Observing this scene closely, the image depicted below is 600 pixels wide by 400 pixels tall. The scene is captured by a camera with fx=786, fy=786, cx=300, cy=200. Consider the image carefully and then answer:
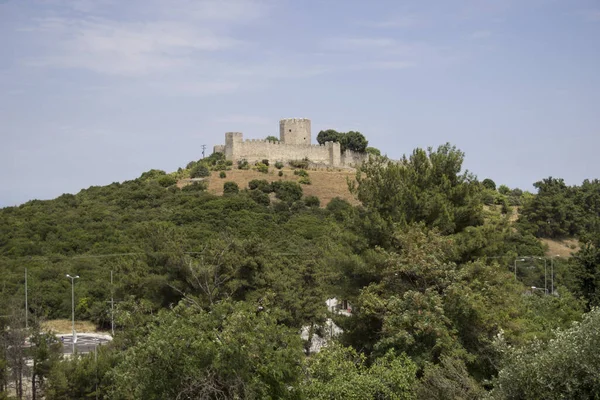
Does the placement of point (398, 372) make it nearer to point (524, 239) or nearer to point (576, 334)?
point (576, 334)

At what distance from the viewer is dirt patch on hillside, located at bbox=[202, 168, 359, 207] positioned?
214 feet

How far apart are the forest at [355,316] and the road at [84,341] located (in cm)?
243

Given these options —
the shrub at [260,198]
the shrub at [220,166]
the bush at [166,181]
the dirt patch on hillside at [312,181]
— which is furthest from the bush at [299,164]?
the shrub at [260,198]

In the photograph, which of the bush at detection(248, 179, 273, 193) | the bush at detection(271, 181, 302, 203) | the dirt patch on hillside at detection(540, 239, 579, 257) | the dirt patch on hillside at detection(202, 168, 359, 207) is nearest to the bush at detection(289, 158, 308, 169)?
the dirt patch on hillside at detection(202, 168, 359, 207)

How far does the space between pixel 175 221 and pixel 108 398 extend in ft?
109

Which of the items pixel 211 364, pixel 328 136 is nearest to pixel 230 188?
pixel 328 136

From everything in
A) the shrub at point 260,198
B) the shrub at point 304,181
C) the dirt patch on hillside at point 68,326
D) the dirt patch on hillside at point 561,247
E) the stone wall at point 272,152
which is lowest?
the dirt patch on hillside at point 68,326

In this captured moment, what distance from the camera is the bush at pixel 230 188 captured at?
62.8 metres

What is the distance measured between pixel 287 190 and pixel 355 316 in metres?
44.0

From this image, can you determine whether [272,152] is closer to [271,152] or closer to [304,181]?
[271,152]

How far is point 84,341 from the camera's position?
33188 millimetres

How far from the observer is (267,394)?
46.4ft

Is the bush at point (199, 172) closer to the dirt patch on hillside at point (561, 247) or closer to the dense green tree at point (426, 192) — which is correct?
the dirt patch on hillside at point (561, 247)

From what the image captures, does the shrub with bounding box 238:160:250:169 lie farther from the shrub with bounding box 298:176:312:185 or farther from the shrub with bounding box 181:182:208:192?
the shrub with bounding box 181:182:208:192
